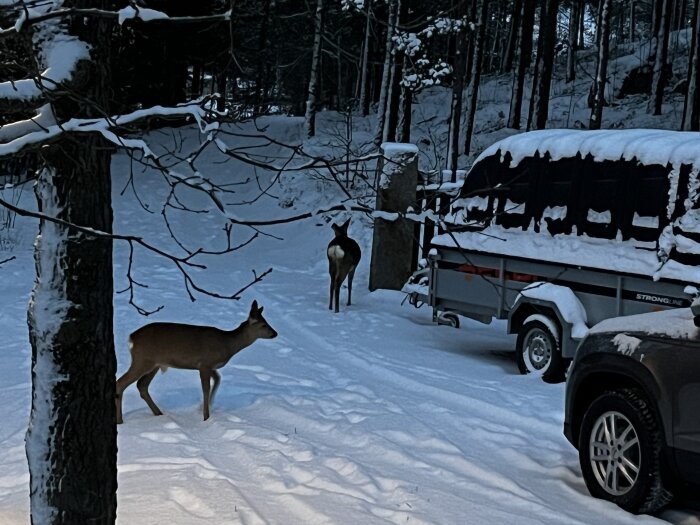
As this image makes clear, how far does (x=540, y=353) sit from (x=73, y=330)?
7.25 metres

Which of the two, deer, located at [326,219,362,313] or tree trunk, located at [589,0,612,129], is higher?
tree trunk, located at [589,0,612,129]

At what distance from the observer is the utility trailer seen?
916 centimetres

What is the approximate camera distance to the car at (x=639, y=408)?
18.3ft

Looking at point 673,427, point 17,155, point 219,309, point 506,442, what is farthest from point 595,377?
point 219,309

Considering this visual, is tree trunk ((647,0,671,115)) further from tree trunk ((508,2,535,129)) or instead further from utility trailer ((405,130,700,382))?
utility trailer ((405,130,700,382))

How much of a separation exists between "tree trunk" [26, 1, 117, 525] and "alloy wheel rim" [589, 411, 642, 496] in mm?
3359

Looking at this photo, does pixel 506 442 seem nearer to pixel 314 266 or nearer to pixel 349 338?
pixel 349 338

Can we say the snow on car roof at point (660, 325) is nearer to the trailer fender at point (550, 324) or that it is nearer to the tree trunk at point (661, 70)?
the trailer fender at point (550, 324)

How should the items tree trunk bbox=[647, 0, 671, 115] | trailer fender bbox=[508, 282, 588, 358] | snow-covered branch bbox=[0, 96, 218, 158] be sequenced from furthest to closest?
tree trunk bbox=[647, 0, 671, 115], trailer fender bbox=[508, 282, 588, 358], snow-covered branch bbox=[0, 96, 218, 158]

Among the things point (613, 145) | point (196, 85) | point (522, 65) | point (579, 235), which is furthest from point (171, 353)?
point (522, 65)

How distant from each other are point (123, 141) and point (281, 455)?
4105 mm

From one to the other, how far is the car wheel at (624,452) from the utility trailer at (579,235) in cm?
236

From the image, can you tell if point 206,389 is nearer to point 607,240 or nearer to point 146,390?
point 146,390

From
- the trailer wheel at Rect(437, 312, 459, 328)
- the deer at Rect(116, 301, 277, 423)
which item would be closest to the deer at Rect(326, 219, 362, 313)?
the trailer wheel at Rect(437, 312, 459, 328)
